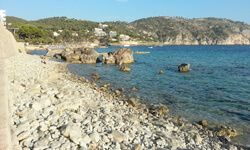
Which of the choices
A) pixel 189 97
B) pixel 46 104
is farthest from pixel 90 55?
pixel 46 104

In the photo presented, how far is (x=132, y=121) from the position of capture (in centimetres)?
848

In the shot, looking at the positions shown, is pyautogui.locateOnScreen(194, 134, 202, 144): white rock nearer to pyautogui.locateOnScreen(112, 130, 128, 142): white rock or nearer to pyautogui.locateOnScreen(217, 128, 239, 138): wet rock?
pyautogui.locateOnScreen(217, 128, 239, 138): wet rock

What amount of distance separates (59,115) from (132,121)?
11.0 ft

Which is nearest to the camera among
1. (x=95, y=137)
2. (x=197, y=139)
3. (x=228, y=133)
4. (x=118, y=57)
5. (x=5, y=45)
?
(x=95, y=137)

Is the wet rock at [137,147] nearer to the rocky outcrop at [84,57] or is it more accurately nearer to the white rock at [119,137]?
the white rock at [119,137]

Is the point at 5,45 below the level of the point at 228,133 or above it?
above

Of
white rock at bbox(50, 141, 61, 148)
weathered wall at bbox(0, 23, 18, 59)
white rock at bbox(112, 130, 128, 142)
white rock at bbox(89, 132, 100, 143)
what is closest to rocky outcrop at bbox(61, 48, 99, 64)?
weathered wall at bbox(0, 23, 18, 59)

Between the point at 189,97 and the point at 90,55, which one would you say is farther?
the point at 90,55

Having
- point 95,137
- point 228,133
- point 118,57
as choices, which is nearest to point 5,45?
point 118,57

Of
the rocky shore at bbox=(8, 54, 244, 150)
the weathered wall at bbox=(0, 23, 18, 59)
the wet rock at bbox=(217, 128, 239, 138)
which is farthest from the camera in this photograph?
the weathered wall at bbox=(0, 23, 18, 59)

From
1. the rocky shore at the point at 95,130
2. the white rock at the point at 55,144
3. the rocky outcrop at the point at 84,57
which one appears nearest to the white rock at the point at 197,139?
the rocky shore at the point at 95,130

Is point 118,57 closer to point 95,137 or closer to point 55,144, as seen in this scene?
point 95,137

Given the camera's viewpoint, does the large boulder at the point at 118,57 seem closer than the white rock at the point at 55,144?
No

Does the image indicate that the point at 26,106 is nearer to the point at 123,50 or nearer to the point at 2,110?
the point at 2,110
